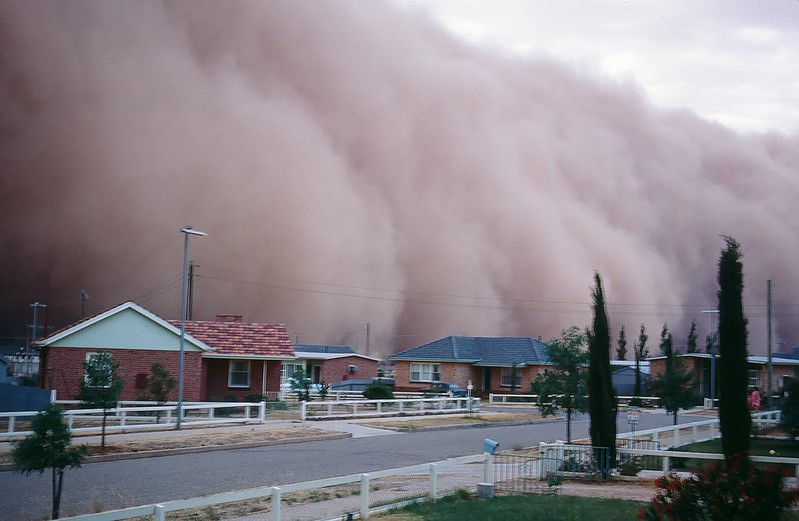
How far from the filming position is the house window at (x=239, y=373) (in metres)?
32.0

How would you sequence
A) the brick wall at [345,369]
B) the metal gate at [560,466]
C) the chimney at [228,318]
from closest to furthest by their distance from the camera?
1. the metal gate at [560,466]
2. the chimney at [228,318]
3. the brick wall at [345,369]

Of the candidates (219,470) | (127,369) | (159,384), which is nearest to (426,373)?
(127,369)

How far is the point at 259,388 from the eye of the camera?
32469 mm

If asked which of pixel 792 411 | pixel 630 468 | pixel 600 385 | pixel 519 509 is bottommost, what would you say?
pixel 630 468

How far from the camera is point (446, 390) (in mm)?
40906

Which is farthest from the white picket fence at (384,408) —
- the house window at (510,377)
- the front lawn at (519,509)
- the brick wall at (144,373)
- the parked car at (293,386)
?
the front lawn at (519,509)

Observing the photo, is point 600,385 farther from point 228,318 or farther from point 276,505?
point 228,318

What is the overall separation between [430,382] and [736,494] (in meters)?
37.9

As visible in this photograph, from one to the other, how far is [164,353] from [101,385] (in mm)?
9579

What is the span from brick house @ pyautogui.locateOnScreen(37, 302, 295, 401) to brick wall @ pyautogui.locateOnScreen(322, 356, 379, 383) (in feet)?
50.2

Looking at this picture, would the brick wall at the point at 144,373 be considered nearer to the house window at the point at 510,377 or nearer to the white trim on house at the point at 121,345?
the white trim on house at the point at 121,345

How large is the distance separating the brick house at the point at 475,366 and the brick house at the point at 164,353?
46.0 feet

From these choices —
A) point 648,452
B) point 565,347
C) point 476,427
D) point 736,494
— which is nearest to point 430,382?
point 476,427

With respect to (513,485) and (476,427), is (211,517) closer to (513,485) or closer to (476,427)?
(513,485)
